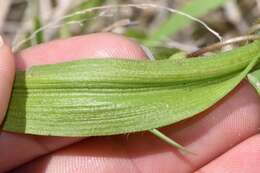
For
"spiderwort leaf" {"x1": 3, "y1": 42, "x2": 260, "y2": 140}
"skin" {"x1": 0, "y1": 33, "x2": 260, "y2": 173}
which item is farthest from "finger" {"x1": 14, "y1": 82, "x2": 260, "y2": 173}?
"spiderwort leaf" {"x1": 3, "y1": 42, "x2": 260, "y2": 140}

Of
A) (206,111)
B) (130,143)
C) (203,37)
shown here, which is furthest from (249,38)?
(203,37)

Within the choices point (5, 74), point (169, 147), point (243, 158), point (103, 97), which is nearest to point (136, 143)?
point (169, 147)

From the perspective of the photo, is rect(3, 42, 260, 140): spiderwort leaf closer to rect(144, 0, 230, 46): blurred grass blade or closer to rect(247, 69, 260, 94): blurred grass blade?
rect(247, 69, 260, 94): blurred grass blade

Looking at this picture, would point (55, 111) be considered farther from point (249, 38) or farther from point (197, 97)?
point (249, 38)

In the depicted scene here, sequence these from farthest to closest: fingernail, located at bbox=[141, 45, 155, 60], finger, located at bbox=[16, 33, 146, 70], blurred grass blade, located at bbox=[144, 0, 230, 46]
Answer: blurred grass blade, located at bbox=[144, 0, 230, 46] < fingernail, located at bbox=[141, 45, 155, 60] < finger, located at bbox=[16, 33, 146, 70]

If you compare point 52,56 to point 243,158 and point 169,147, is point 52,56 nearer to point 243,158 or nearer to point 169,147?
point 169,147

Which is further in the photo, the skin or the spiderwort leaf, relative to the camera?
the skin

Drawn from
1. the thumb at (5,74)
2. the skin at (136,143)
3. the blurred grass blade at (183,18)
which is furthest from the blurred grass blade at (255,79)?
the thumb at (5,74)
